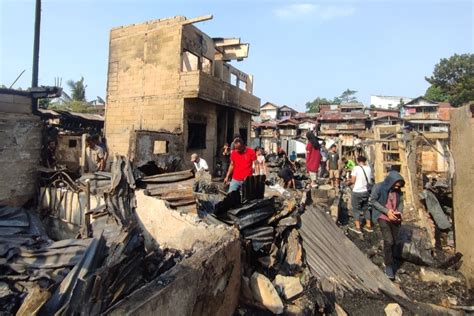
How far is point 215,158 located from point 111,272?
9.92 metres

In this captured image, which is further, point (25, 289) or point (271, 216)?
point (271, 216)

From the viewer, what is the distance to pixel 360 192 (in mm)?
6777

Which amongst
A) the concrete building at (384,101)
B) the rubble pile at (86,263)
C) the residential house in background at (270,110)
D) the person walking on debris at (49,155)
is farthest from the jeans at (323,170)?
the concrete building at (384,101)

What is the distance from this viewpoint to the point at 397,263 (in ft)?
18.0

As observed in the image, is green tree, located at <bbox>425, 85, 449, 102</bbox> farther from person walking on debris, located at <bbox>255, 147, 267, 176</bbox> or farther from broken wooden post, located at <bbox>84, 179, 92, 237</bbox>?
broken wooden post, located at <bbox>84, 179, 92, 237</bbox>

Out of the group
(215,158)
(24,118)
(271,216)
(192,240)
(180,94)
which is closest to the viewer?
(192,240)

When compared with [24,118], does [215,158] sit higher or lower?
lower

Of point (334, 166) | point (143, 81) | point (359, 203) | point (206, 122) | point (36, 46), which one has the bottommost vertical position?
point (359, 203)

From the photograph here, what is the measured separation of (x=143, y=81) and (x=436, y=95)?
42.7 m

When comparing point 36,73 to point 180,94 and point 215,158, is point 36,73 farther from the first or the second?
point 215,158

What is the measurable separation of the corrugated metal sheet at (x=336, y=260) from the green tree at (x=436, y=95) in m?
43.6

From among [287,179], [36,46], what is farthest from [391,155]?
[36,46]

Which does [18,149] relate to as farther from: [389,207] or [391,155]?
[391,155]

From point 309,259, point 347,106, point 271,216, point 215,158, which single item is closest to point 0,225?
point 271,216
